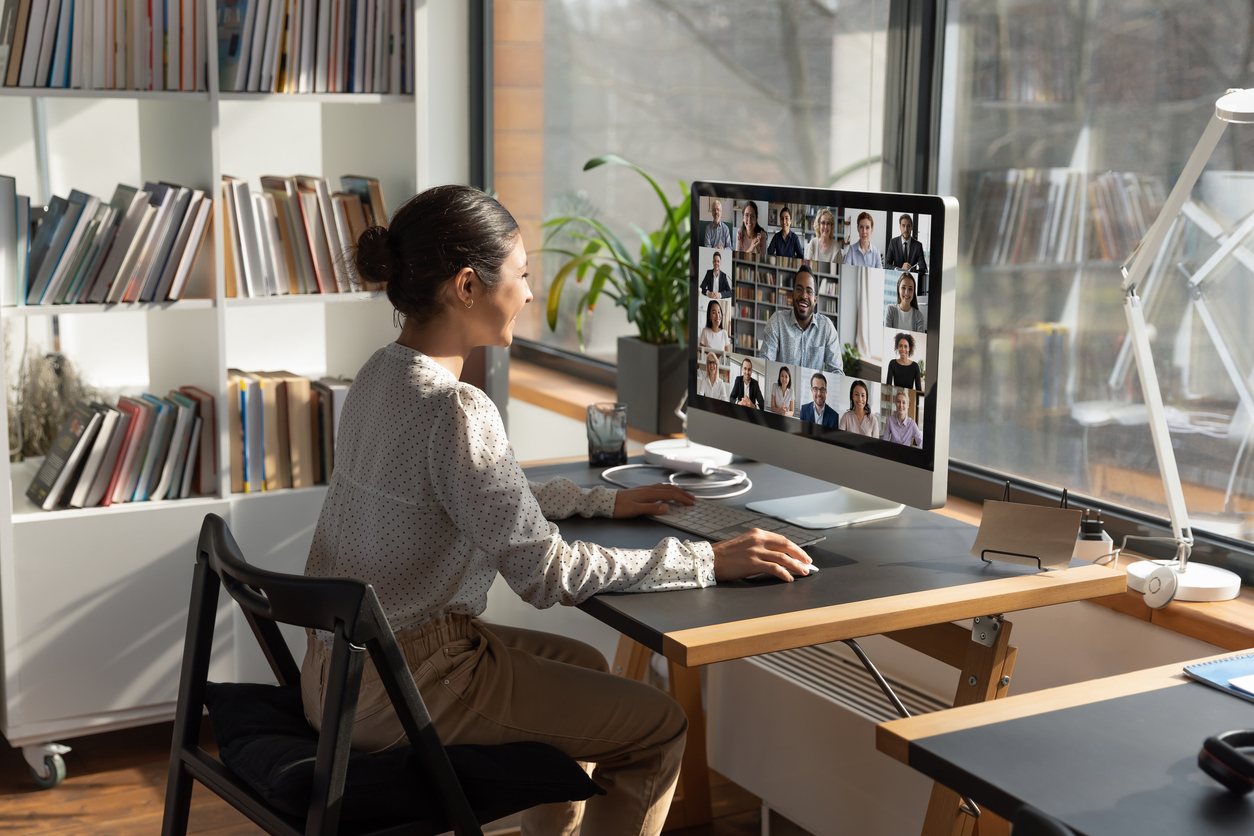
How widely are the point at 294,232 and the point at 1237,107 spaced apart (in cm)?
193

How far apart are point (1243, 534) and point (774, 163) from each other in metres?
1.41

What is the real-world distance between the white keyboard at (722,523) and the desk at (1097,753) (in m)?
0.58

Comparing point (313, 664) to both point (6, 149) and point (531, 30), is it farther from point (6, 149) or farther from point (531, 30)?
point (531, 30)

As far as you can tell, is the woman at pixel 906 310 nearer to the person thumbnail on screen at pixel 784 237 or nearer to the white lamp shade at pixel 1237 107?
the person thumbnail on screen at pixel 784 237

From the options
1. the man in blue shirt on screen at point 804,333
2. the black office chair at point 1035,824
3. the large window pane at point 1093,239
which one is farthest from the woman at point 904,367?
the black office chair at point 1035,824

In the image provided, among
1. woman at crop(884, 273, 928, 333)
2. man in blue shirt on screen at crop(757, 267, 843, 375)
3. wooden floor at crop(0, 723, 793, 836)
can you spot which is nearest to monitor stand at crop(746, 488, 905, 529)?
man in blue shirt on screen at crop(757, 267, 843, 375)

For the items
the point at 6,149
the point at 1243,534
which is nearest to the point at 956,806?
the point at 1243,534

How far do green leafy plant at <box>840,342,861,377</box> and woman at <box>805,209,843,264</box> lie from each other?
0.13m

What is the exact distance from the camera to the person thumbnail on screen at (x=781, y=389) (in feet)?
6.41

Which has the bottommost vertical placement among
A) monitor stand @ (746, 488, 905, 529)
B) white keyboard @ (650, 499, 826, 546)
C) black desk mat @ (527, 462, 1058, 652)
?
black desk mat @ (527, 462, 1058, 652)

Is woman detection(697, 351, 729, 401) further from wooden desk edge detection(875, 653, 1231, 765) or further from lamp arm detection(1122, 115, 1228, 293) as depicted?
wooden desk edge detection(875, 653, 1231, 765)

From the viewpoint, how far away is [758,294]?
2.01 metres

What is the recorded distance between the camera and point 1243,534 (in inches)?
78.2

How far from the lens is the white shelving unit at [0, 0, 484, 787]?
251cm
